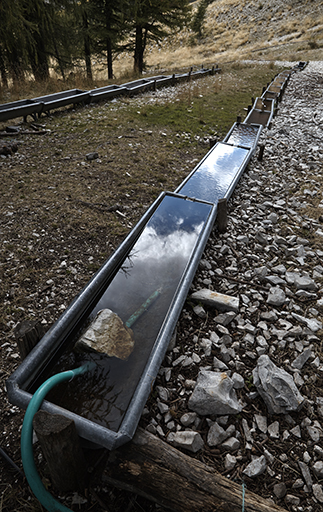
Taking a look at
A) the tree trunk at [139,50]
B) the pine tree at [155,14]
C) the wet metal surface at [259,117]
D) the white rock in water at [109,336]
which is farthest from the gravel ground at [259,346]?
the tree trunk at [139,50]

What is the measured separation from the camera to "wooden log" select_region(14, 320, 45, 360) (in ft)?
6.91

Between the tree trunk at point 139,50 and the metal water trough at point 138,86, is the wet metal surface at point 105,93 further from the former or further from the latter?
the tree trunk at point 139,50

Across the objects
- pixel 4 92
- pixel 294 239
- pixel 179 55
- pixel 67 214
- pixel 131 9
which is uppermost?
pixel 179 55

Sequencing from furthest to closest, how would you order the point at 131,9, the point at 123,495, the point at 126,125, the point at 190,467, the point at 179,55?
the point at 179,55
the point at 131,9
the point at 126,125
the point at 123,495
the point at 190,467

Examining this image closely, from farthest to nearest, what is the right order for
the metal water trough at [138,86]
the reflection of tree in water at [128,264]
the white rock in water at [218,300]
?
the metal water trough at [138,86] → the reflection of tree in water at [128,264] → the white rock in water at [218,300]

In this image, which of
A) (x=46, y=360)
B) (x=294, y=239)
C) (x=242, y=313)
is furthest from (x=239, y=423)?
(x=294, y=239)

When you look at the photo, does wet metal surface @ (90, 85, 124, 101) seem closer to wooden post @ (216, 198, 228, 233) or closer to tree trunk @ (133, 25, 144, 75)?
tree trunk @ (133, 25, 144, 75)

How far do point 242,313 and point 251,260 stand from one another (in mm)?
1050

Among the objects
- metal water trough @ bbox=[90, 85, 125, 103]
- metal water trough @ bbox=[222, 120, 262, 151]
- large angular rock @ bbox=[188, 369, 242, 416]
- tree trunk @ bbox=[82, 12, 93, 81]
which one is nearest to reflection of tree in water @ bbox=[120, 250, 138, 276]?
large angular rock @ bbox=[188, 369, 242, 416]

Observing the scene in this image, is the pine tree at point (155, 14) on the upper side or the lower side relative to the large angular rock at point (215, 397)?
upper

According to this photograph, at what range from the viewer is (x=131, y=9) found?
1352 cm

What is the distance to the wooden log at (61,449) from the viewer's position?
4.96 ft

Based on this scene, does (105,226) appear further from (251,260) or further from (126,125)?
(126,125)

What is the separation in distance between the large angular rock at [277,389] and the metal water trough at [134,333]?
2.90 ft
